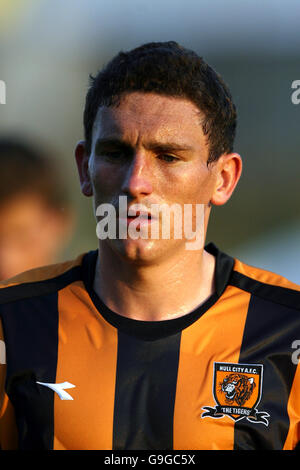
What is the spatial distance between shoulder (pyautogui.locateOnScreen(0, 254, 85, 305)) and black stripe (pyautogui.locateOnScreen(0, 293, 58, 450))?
0.11 feet

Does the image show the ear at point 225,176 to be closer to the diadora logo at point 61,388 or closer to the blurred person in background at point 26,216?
the diadora logo at point 61,388

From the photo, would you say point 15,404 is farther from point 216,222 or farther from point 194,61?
point 216,222

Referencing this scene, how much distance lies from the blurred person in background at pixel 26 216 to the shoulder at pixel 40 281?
147 cm

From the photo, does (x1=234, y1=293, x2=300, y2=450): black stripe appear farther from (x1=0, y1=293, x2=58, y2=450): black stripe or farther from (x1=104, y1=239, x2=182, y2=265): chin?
(x1=0, y1=293, x2=58, y2=450): black stripe

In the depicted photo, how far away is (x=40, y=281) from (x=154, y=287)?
1.53ft

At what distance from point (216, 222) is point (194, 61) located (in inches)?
190

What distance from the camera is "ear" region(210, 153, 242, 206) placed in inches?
89.7

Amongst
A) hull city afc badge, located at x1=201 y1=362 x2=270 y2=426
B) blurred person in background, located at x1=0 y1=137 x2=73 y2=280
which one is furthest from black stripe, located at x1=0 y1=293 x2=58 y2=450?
blurred person in background, located at x1=0 y1=137 x2=73 y2=280

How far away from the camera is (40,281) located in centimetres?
239

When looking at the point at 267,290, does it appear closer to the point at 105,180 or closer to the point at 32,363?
the point at 105,180

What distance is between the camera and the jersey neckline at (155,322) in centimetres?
217

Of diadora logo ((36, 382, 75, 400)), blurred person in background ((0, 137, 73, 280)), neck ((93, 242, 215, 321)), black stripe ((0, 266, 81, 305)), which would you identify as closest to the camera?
diadora logo ((36, 382, 75, 400))

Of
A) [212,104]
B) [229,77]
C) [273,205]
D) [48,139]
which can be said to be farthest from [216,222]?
[212,104]

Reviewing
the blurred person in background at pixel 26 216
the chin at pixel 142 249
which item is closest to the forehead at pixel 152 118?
the chin at pixel 142 249
